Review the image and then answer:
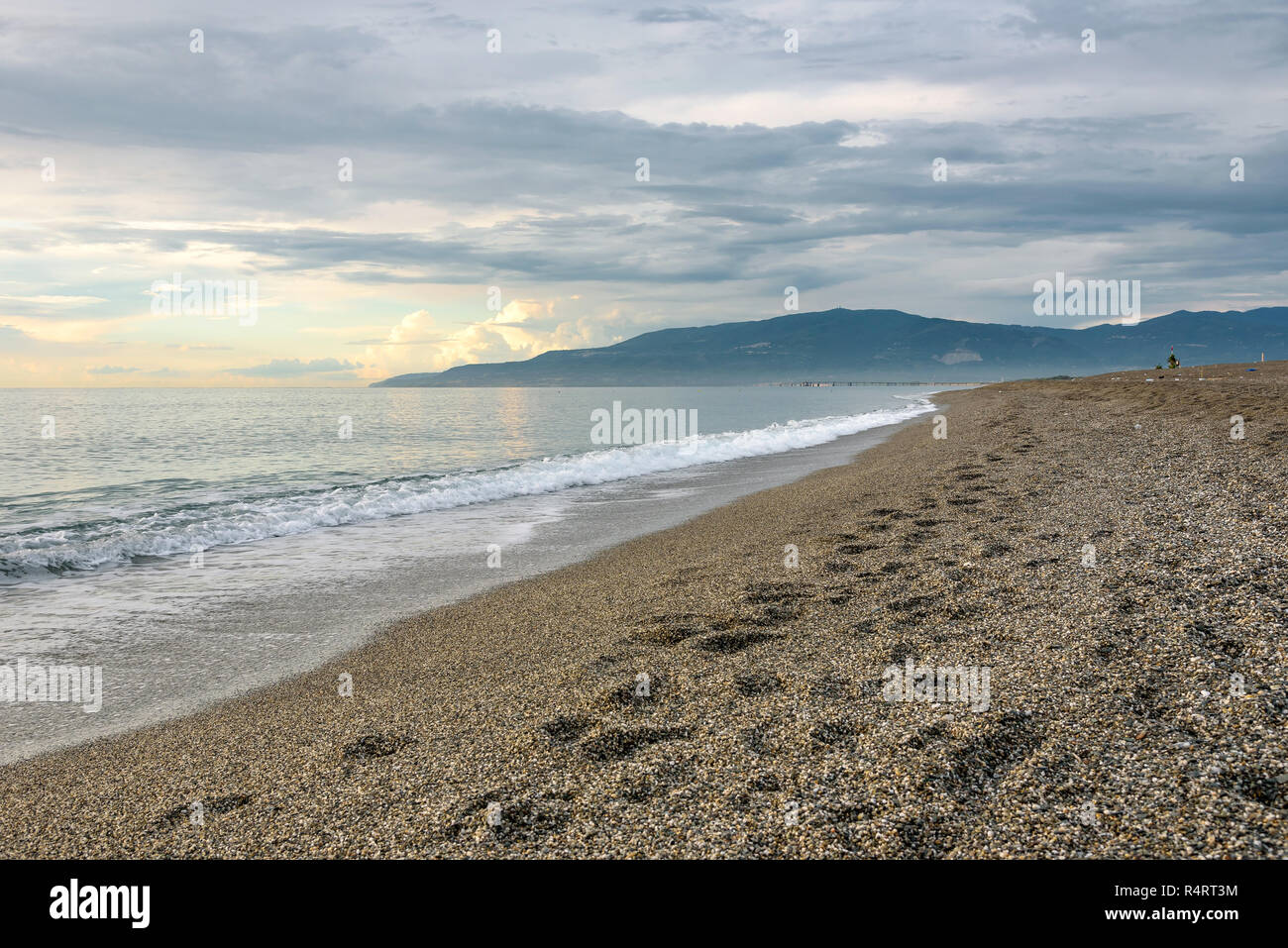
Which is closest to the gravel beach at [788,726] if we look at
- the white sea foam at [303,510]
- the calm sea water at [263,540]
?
the calm sea water at [263,540]

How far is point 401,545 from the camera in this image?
1455 cm

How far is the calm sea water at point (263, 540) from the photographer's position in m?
8.28

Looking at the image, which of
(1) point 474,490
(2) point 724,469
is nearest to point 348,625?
(1) point 474,490

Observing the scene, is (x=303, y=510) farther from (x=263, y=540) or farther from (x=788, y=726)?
(x=788, y=726)

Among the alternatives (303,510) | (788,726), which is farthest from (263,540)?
(788,726)

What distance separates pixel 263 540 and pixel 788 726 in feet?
45.3

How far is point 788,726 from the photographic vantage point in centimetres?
521

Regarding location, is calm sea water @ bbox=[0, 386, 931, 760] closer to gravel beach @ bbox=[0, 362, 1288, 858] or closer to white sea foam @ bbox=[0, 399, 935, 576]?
white sea foam @ bbox=[0, 399, 935, 576]

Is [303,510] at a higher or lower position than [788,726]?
higher

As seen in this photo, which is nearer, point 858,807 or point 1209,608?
point 858,807

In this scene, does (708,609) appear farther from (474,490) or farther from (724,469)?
(724,469)

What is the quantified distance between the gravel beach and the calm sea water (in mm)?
1281

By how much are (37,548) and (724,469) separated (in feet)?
63.9

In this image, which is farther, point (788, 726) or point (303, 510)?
point (303, 510)
